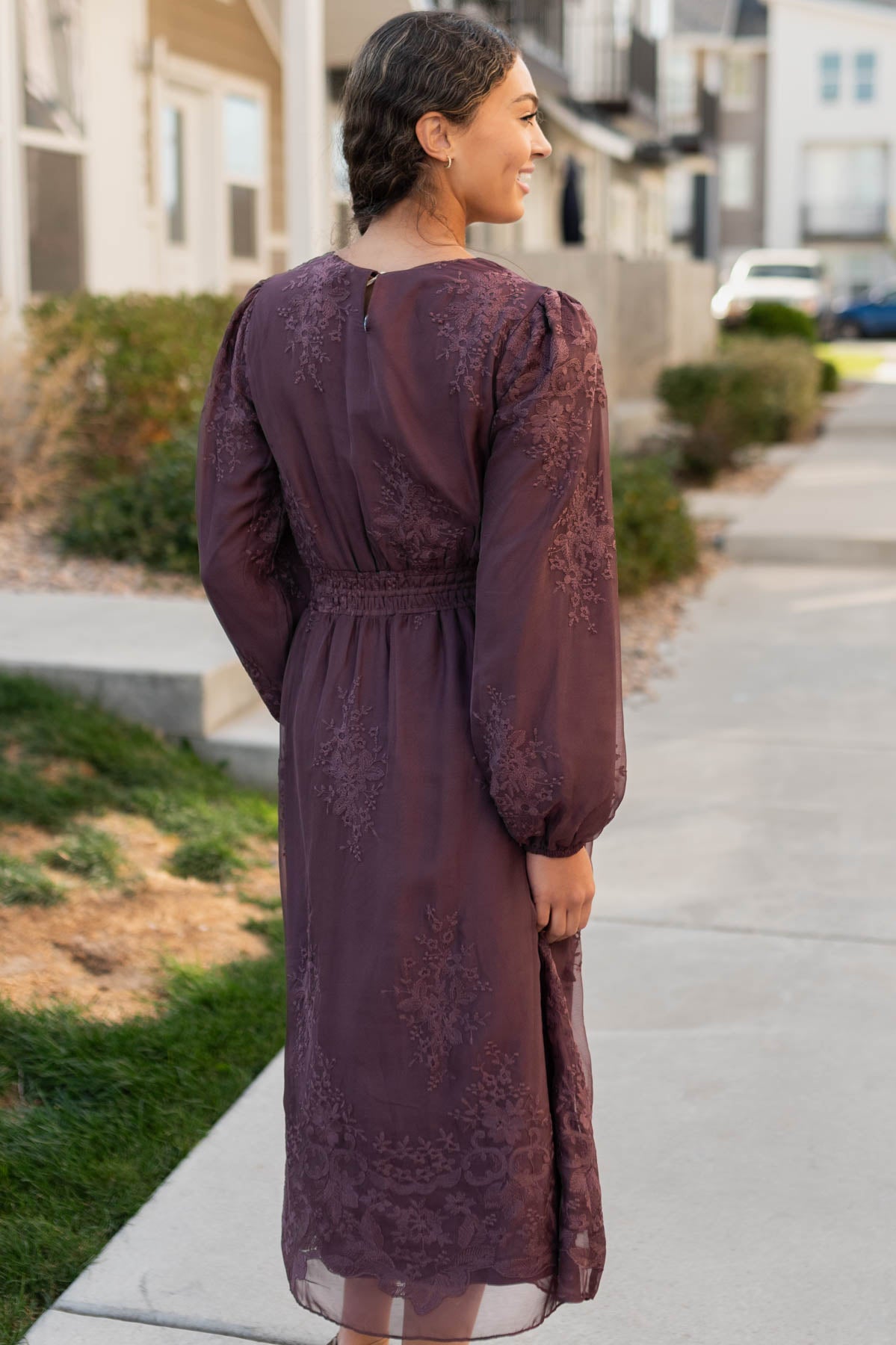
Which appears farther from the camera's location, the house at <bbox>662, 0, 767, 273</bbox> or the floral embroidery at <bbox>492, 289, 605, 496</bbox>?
the house at <bbox>662, 0, 767, 273</bbox>

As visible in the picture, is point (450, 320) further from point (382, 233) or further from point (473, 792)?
point (473, 792)

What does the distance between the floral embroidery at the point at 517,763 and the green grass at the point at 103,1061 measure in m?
1.24

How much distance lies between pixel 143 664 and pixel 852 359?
85.2 ft

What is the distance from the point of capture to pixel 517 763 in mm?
1801

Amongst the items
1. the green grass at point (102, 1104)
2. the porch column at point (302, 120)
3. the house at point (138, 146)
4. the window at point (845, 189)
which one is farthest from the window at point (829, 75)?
the green grass at point (102, 1104)

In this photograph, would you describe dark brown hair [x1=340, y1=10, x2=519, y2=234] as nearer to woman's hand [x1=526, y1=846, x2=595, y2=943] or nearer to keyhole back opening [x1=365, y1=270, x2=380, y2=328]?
keyhole back opening [x1=365, y1=270, x2=380, y2=328]

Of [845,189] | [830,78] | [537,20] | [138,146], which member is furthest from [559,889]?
[845,189]

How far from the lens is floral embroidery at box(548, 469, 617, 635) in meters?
1.80

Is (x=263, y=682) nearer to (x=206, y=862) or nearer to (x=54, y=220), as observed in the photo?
(x=206, y=862)

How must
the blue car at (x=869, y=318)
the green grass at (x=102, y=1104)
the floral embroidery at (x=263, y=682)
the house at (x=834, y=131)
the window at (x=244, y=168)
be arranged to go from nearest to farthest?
the floral embroidery at (x=263, y=682)
the green grass at (x=102, y=1104)
the window at (x=244, y=168)
the blue car at (x=869, y=318)
the house at (x=834, y=131)

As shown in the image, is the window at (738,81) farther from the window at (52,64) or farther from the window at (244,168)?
the window at (52,64)

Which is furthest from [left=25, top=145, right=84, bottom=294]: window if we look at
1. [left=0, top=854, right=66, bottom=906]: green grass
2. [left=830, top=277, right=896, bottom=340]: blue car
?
[left=830, top=277, right=896, bottom=340]: blue car

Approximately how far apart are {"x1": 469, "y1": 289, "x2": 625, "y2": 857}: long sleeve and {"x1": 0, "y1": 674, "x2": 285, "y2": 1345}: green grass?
1.26 m

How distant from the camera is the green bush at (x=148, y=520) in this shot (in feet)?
22.5
